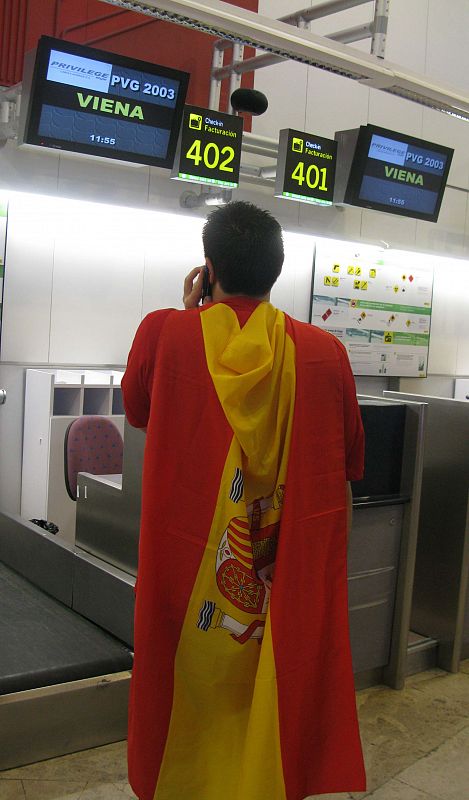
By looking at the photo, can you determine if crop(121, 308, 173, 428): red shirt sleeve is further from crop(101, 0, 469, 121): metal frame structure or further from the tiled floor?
crop(101, 0, 469, 121): metal frame structure

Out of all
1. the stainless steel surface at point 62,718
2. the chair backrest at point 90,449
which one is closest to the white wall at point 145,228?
the chair backrest at point 90,449

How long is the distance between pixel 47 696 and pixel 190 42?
5.53m

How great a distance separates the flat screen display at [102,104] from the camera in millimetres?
4273

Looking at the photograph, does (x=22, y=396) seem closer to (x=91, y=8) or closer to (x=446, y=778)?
(x=91, y=8)

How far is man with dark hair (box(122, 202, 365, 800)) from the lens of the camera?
1854mm

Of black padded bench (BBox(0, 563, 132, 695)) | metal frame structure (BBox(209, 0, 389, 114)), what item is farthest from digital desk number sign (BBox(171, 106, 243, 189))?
black padded bench (BBox(0, 563, 132, 695))

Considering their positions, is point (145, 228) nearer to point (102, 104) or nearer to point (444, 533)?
point (102, 104)

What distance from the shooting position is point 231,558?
186 centimetres

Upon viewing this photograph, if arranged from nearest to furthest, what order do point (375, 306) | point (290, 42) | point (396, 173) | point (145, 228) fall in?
point (290, 42) → point (396, 173) → point (145, 228) → point (375, 306)

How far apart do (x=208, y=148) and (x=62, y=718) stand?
3.48m

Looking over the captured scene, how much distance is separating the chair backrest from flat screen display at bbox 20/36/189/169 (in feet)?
4.67

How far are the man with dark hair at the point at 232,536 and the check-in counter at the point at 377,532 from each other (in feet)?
4.97

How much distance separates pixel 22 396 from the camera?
636cm

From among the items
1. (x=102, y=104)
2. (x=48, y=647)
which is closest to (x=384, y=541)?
(x=48, y=647)
